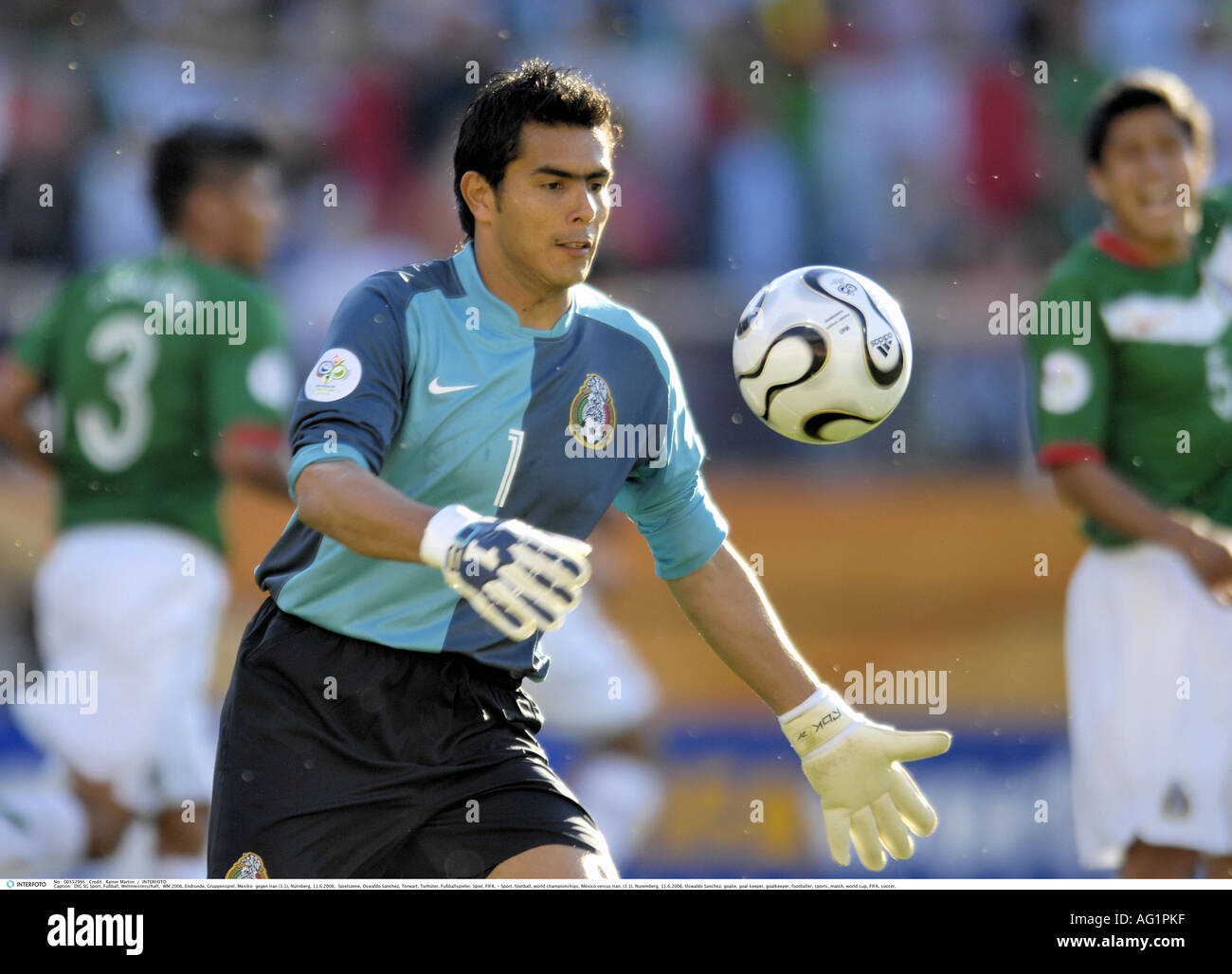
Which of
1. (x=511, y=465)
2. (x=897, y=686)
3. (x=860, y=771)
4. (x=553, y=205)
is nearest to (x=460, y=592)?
(x=511, y=465)

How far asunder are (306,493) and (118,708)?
12.3ft

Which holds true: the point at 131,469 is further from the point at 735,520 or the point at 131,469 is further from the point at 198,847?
the point at 735,520

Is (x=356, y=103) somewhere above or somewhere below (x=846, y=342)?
above

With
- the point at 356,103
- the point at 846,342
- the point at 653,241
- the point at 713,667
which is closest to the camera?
the point at 846,342

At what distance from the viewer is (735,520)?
30.4 feet

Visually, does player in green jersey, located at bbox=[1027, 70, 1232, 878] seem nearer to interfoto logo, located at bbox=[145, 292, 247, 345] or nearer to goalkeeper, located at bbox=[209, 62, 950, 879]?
goalkeeper, located at bbox=[209, 62, 950, 879]

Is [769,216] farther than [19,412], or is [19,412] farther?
[769,216]

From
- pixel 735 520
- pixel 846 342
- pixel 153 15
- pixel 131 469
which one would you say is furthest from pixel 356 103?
pixel 846 342

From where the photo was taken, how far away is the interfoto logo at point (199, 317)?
6.78 m

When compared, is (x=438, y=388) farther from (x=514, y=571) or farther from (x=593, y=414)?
(x=514, y=571)

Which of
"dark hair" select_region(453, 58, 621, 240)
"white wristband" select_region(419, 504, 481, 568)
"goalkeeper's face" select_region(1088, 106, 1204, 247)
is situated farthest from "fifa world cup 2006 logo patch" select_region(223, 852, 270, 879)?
"goalkeeper's face" select_region(1088, 106, 1204, 247)

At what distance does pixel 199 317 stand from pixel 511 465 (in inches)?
125

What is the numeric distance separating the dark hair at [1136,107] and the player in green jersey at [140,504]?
3.16m

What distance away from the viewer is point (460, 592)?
366 centimetres
